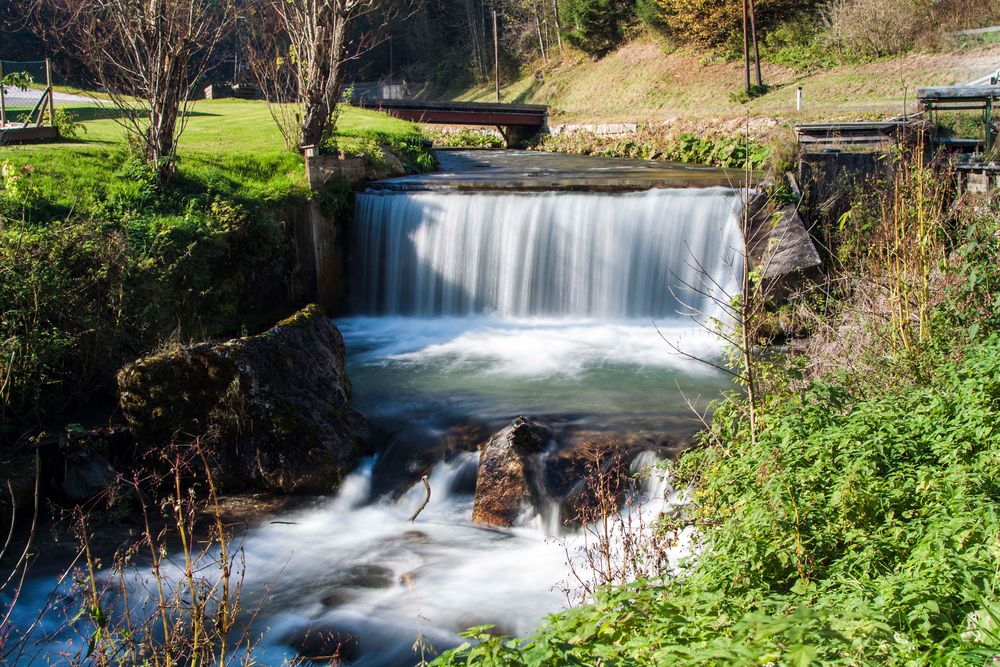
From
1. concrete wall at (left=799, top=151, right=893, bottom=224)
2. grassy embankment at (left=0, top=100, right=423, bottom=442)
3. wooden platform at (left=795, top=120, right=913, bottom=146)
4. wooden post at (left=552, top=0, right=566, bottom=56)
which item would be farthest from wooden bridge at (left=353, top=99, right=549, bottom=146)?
concrete wall at (left=799, top=151, right=893, bottom=224)

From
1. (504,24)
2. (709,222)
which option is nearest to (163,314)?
(709,222)

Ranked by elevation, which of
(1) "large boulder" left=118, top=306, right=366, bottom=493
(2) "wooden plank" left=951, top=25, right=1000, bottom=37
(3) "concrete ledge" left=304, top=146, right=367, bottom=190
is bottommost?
(1) "large boulder" left=118, top=306, right=366, bottom=493

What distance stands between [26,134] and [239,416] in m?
9.26

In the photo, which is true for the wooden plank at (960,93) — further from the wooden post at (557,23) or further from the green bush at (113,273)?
the wooden post at (557,23)

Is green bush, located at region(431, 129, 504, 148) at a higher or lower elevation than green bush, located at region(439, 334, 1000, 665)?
higher

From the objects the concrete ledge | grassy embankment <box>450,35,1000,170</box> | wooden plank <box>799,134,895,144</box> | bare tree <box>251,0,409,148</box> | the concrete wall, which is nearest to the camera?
the concrete wall

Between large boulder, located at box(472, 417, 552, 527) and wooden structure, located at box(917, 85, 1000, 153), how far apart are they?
27.4 ft

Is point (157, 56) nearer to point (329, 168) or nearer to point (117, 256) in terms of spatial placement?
point (329, 168)

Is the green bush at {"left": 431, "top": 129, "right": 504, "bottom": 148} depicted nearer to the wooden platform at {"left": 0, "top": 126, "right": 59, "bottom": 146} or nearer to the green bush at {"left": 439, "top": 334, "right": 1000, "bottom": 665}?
the wooden platform at {"left": 0, "top": 126, "right": 59, "bottom": 146}

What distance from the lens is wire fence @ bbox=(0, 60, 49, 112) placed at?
15844 mm

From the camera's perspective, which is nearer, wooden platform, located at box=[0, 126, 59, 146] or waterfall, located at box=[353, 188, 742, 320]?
waterfall, located at box=[353, 188, 742, 320]

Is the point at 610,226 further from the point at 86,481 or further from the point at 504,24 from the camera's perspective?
the point at 504,24

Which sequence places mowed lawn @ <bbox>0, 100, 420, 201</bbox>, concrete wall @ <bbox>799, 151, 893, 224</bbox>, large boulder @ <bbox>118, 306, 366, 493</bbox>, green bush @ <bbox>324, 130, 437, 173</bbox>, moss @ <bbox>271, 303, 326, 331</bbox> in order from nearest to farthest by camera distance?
large boulder @ <bbox>118, 306, 366, 493</bbox>
moss @ <bbox>271, 303, 326, 331</bbox>
mowed lawn @ <bbox>0, 100, 420, 201</bbox>
concrete wall @ <bbox>799, 151, 893, 224</bbox>
green bush @ <bbox>324, 130, 437, 173</bbox>

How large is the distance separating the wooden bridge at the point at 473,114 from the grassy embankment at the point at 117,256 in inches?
499
